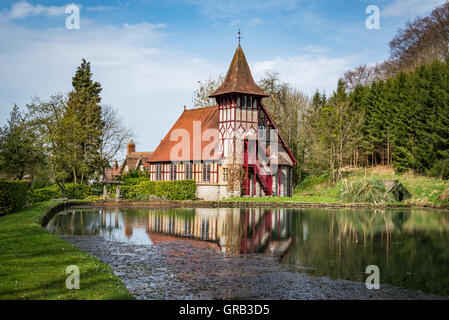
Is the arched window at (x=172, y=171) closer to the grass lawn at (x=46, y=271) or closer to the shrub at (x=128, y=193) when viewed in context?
the shrub at (x=128, y=193)

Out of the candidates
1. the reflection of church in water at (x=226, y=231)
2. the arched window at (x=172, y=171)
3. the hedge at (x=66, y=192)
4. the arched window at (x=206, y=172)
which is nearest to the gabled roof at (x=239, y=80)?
the arched window at (x=206, y=172)

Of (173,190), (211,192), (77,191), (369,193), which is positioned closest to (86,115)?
(77,191)

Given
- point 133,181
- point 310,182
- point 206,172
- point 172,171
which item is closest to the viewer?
point 206,172

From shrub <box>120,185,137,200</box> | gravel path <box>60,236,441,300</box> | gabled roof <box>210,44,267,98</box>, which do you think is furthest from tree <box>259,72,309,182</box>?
gravel path <box>60,236,441,300</box>

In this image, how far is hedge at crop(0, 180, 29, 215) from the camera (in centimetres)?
1873

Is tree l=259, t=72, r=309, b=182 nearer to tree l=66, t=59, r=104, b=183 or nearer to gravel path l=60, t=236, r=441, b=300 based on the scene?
tree l=66, t=59, r=104, b=183

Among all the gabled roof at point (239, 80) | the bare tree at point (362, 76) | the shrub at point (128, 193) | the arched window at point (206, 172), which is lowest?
the shrub at point (128, 193)

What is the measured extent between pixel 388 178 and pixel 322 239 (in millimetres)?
24960

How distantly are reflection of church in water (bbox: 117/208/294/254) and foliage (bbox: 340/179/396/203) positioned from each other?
1140 centimetres

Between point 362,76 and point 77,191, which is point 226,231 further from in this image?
point 362,76

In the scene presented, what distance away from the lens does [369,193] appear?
3019cm

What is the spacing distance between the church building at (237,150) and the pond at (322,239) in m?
14.1

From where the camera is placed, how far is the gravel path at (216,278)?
7453 millimetres
